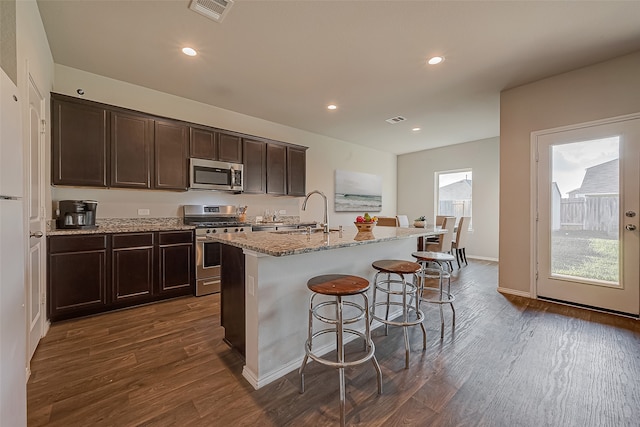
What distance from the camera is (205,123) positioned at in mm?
4172

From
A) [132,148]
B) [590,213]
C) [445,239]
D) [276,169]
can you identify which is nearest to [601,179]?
[590,213]

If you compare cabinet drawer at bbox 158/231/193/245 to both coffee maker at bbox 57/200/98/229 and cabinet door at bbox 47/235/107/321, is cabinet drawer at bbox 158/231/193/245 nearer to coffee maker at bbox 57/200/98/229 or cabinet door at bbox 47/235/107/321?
cabinet door at bbox 47/235/107/321

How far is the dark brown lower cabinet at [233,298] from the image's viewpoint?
2.02 metres

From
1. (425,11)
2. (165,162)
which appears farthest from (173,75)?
(425,11)

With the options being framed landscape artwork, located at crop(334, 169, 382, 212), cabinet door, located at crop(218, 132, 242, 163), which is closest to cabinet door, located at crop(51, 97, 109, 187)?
cabinet door, located at crop(218, 132, 242, 163)

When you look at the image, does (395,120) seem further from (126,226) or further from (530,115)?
(126,226)

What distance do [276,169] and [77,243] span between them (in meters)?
2.78

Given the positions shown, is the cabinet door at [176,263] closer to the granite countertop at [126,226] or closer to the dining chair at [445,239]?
the granite countertop at [126,226]

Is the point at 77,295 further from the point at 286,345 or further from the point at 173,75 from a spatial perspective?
the point at 173,75

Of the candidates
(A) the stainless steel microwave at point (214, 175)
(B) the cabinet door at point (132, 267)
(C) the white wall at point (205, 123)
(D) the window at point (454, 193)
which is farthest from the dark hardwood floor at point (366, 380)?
(D) the window at point (454, 193)

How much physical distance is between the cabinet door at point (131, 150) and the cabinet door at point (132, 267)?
69 centimetres

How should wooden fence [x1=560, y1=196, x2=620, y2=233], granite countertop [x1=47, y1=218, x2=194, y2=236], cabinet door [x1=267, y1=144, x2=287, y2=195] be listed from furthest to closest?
cabinet door [x1=267, y1=144, x2=287, y2=195] < wooden fence [x1=560, y1=196, x2=620, y2=233] < granite countertop [x1=47, y1=218, x2=194, y2=236]

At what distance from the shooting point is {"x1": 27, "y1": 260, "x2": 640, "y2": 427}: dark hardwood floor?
4.92 ft

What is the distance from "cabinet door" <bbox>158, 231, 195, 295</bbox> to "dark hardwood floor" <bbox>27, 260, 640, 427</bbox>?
0.60 meters
